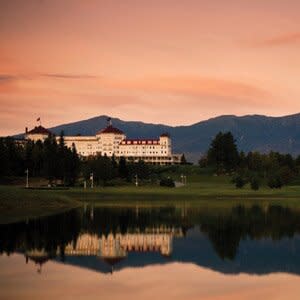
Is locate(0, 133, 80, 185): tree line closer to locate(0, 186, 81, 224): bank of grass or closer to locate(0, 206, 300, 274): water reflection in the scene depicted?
locate(0, 186, 81, 224): bank of grass

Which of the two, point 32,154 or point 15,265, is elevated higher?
point 32,154

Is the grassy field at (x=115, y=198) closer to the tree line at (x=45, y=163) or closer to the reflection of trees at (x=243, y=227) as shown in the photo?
the reflection of trees at (x=243, y=227)

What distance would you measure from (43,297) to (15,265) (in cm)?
864

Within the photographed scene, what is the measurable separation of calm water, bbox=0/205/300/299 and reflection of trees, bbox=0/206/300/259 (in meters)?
0.07

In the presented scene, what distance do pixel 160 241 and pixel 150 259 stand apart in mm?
9026

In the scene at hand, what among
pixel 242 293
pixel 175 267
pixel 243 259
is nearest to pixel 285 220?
pixel 243 259

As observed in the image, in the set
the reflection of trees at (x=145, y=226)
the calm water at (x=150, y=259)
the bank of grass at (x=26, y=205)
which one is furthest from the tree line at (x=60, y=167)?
the calm water at (x=150, y=259)

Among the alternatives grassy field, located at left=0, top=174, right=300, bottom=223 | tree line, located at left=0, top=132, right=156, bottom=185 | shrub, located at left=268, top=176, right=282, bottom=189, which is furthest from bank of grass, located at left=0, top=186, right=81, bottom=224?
shrub, located at left=268, top=176, right=282, bottom=189

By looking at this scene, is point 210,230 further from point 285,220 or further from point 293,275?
point 293,275

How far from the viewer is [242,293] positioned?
28.3 metres

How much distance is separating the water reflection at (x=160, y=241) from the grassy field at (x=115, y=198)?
5841 mm

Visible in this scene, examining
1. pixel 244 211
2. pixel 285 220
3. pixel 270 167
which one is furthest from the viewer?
pixel 270 167

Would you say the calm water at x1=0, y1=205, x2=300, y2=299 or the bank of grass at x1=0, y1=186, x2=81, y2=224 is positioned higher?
the bank of grass at x1=0, y1=186, x2=81, y2=224

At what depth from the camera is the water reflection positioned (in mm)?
37500
